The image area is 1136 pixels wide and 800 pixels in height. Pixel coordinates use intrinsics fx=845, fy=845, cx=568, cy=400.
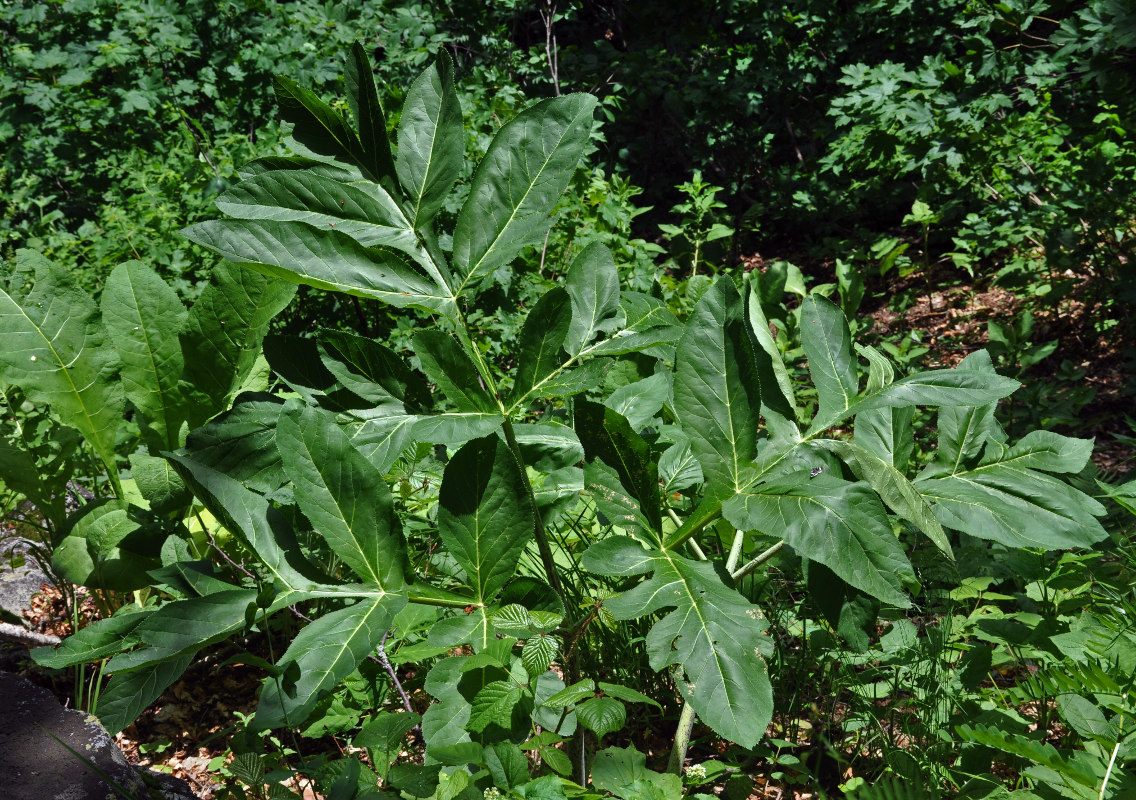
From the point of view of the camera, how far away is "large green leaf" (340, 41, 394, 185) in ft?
4.51

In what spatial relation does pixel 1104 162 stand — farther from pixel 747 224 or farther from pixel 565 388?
pixel 565 388

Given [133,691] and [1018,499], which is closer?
[133,691]

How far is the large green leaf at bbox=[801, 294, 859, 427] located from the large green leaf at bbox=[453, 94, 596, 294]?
19.3 inches

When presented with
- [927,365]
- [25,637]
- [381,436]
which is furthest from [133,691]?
[927,365]

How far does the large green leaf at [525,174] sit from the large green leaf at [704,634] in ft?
1.80

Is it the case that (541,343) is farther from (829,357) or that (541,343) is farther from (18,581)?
(18,581)

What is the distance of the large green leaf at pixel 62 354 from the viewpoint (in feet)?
7.31

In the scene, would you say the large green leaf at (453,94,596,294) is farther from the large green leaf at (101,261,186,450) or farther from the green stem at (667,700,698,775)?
the large green leaf at (101,261,186,450)

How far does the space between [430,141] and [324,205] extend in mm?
211

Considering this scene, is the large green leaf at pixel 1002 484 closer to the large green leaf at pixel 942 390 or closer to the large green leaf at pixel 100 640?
the large green leaf at pixel 942 390

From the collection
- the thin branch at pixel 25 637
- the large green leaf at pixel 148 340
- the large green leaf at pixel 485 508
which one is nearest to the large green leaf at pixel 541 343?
the large green leaf at pixel 485 508

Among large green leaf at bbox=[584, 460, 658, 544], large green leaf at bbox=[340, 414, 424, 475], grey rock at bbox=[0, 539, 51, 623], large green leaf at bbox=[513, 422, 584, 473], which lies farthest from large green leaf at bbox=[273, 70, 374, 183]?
grey rock at bbox=[0, 539, 51, 623]

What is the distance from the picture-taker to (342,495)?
1307 mm

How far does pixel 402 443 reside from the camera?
4.42 ft
